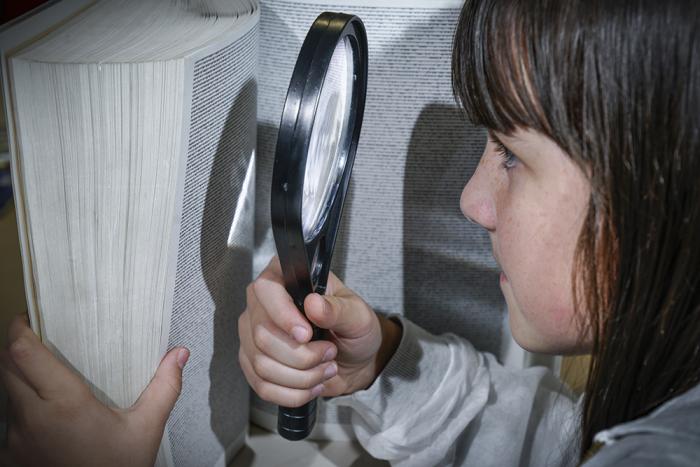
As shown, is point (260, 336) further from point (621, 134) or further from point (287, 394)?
point (621, 134)

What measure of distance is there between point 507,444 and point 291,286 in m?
0.26

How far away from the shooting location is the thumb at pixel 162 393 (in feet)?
1.55

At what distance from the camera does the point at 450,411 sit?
25.0 inches

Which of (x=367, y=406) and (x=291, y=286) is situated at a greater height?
(x=291, y=286)

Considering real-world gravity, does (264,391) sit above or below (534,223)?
below

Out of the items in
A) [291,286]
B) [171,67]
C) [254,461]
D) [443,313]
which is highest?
[171,67]

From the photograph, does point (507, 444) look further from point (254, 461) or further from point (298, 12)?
point (298, 12)

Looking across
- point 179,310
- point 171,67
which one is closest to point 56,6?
point 171,67

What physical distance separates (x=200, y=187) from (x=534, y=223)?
19cm

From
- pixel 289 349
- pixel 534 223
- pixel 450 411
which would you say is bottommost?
pixel 450 411

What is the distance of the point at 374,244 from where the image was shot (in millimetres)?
615

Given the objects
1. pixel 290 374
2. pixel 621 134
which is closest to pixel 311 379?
pixel 290 374

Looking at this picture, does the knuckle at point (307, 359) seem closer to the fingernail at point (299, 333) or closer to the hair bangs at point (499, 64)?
the fingernail at point (299, 333)

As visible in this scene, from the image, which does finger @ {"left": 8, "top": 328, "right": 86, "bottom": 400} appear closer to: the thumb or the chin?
the thumb
